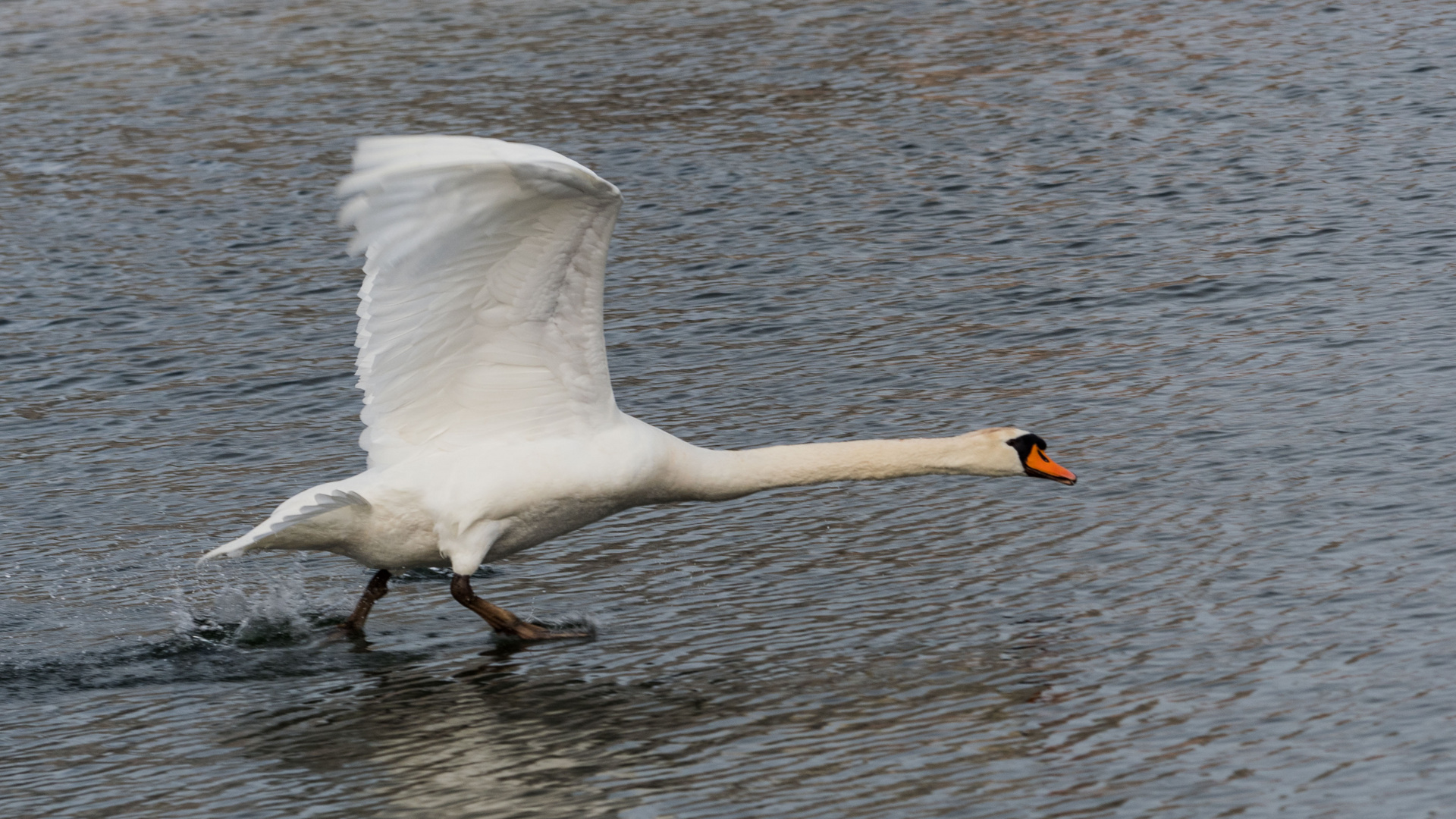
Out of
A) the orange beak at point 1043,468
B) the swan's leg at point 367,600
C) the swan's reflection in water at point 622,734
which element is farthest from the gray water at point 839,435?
the orange beak at point 1043,468

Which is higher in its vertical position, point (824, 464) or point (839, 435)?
point (824, 464)

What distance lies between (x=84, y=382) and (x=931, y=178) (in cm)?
655

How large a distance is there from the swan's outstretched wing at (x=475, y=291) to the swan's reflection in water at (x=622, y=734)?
1.10m

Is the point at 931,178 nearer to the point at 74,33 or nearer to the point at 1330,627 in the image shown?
the point at 1330,627

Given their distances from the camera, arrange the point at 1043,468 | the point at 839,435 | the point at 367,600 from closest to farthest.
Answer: the point at 1043,468 < the point at 367,600 < the point at 839,435

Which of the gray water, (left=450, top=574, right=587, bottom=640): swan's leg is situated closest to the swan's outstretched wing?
(left=450, top=574, right=587, bottom=640): swan's leg

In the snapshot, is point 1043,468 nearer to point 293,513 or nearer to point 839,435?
point 839,435

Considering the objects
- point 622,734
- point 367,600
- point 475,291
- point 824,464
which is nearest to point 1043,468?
point 824,464

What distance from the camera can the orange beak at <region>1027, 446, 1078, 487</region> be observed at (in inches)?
321

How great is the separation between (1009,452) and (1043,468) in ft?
0.50

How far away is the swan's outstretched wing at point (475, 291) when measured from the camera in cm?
694

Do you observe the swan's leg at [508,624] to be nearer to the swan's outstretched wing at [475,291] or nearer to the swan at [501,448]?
the swan at [501,448]

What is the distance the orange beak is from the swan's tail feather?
2780mm

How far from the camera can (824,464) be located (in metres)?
8.32
